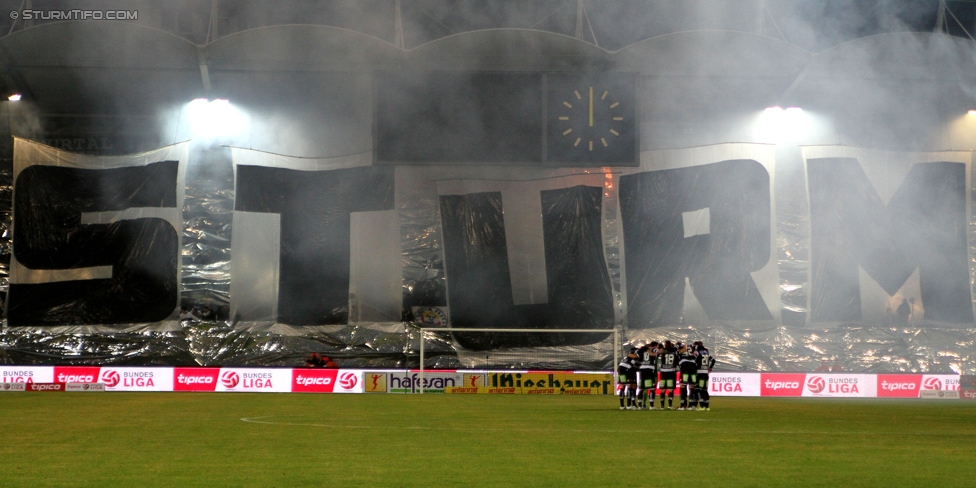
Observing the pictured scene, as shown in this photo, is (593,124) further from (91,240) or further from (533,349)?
(91,240)

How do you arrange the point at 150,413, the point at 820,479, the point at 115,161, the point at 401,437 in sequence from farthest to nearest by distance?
the point at 115,161 < the point at 150,413 < the point at 401,437 < the point at 820,479

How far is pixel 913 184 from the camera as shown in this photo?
26109 mm

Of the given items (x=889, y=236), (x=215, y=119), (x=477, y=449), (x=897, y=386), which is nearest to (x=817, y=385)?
(x=897, y=386)

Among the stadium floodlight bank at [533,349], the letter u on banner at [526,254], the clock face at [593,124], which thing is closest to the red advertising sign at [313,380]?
the stadium floodlight bank at [533,349]

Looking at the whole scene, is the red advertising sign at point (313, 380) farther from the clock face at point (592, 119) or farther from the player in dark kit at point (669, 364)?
the player in dark kit at point (669, 364)

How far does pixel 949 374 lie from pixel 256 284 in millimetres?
18696

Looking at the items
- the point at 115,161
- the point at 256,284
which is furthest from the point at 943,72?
the point at 115,161

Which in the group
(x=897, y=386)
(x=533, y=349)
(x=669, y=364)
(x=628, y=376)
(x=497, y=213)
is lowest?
(x=897, y=386)

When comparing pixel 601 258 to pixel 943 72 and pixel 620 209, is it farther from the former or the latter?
pixel 943 72

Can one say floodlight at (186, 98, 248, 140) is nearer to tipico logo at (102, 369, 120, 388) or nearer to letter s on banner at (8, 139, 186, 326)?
letter s on banner at (8, 139, 186, 326)

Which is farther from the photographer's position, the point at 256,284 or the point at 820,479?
the point at 256,284

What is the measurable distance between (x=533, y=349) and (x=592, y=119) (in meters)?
6.63

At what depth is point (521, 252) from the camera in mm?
27516

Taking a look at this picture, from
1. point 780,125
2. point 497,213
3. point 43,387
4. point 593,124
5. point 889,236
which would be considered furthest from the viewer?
point 780,125
